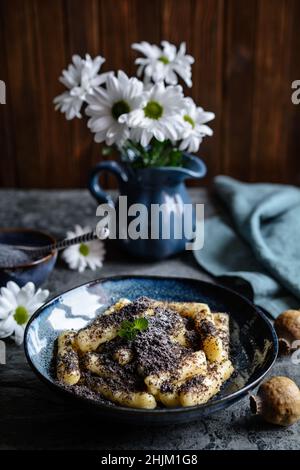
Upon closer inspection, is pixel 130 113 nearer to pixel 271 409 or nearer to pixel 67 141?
pixel 271 409

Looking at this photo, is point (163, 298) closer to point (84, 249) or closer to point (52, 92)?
point (84, 249)

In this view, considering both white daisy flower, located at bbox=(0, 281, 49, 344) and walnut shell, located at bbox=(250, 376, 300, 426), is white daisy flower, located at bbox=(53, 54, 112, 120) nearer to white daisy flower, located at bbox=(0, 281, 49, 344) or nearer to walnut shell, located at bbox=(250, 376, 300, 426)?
white daisy flower, located at bbox=(0, 281, 49, 344)

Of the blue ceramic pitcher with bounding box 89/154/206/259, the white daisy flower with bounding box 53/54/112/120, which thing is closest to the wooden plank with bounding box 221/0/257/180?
the blue ceramic pitcher with bounding box 89/154/206/259

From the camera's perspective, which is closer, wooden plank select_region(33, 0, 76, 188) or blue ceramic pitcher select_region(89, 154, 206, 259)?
blue ceramic pitcher select_region(89, 154, 206, 259)

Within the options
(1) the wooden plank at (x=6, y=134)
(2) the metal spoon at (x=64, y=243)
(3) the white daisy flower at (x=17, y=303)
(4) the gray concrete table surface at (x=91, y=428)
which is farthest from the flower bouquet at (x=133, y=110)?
(1) the wooden plank at (x=6, y=134)

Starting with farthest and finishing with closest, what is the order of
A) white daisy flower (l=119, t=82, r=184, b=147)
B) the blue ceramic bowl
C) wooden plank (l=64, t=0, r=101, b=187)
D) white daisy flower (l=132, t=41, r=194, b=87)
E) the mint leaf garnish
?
wooden plank (l=64, t=0, r=101, b=187) → white daisy flower (l=132, t=41, r=194, b=87) → white daisy flower (l=119, t=82, r=184, b=147) → the mint leaf garnish → the blue ceramic bowl

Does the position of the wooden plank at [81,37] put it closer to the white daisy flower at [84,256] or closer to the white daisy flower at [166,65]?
the white daisy flower at [166,65]
